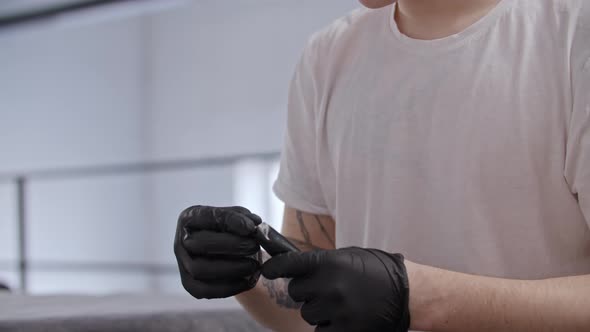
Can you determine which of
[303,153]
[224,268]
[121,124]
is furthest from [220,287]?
[121,124]

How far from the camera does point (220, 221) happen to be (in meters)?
0.87

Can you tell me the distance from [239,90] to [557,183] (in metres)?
3.92

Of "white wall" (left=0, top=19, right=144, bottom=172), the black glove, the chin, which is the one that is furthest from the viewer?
"white wall" (left=0, top=19, right=144, bottom=172)

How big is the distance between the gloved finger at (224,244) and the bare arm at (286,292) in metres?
0.23

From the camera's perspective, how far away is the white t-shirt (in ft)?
3.01

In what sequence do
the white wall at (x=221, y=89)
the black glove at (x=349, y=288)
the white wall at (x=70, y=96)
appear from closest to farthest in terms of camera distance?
the black glove at (x=349, y=288), the white wall at (x=221, y=89), the white wall at (x=70, y=96)

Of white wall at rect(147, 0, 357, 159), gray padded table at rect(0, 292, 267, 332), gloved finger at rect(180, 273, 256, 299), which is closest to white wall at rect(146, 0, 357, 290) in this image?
white wall at rect(147, 0, 357, 159)

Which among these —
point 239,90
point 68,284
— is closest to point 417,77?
point 239,90

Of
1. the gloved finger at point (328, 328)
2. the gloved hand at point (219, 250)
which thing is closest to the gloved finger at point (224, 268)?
the gloved hand at point (219, 250)

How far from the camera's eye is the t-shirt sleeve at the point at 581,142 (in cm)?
86

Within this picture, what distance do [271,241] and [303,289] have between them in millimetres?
80

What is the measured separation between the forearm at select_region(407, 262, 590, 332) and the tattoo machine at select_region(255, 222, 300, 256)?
0.16 meters

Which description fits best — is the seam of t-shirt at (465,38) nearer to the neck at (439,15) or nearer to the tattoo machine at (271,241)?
the neck at (439,15)

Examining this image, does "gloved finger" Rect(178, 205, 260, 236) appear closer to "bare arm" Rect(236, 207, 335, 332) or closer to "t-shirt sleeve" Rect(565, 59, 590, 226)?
"bare arm" Rect(236, 207, 335, 332)
